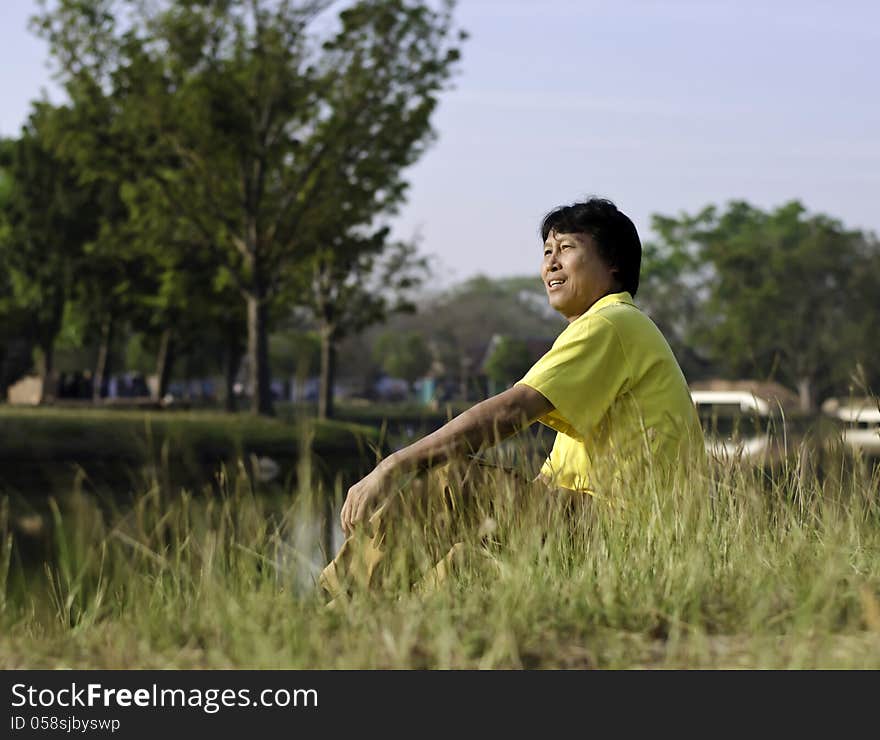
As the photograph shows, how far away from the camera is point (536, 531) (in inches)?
118

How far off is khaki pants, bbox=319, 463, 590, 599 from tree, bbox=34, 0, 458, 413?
23.0 metres

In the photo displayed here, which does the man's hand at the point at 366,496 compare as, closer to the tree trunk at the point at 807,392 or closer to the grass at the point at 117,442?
the grass at the point at 117,442

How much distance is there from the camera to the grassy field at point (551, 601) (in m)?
2.45

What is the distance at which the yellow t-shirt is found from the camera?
3080 mm

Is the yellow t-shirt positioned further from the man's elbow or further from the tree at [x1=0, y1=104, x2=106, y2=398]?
the tree at [x1=0, y1=104, x2=106, y2=398]

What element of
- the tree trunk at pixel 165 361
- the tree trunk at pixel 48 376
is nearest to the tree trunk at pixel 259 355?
the tree trunk at pixel 165 361

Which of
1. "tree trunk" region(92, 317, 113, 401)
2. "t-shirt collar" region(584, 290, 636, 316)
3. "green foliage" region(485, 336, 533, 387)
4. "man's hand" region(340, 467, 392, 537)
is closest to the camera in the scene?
"man's hand" region(340, 467, 392, 537)

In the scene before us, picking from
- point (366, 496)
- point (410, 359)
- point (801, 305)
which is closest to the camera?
point (366, 496)

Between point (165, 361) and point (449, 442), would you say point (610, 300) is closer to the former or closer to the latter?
point (449, 442)

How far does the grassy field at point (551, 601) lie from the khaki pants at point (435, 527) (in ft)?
0.08

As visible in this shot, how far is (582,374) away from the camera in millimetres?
3088

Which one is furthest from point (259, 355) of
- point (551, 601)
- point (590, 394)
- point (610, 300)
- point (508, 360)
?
point (508, 360)

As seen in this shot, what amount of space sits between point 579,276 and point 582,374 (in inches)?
15.6

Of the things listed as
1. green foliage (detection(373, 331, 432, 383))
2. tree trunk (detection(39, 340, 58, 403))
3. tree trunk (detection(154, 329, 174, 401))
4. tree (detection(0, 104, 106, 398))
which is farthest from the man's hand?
green foliage (detection(373, 331, 432, 383))
